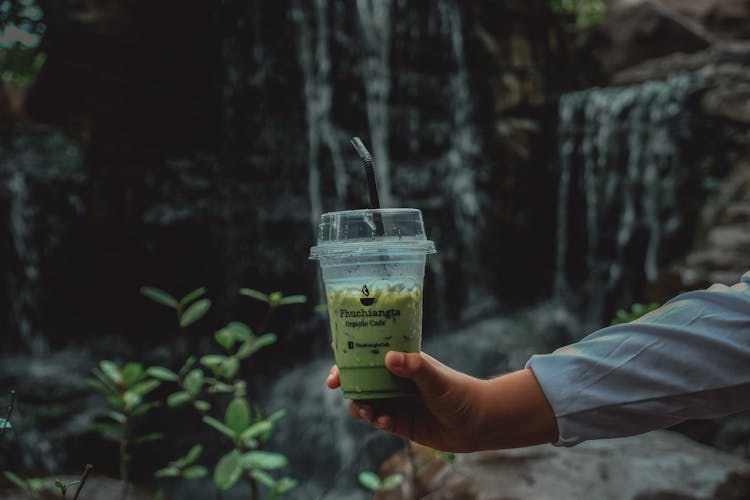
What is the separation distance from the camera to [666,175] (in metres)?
6.32

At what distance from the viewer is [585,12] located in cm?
835

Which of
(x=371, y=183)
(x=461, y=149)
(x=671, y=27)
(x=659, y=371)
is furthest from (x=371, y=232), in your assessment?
(x=671, y=27)

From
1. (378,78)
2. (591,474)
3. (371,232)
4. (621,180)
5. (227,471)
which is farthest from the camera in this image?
(378,78)

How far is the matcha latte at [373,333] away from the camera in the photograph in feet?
3.15

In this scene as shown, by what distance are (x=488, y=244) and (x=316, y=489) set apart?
13.8 ft

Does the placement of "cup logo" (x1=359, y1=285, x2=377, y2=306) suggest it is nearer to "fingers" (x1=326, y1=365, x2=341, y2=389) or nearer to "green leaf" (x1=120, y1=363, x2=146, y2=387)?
"fingers" (x1=326, y1=365, x2=341, y2=389)

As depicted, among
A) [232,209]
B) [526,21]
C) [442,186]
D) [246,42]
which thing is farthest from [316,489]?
[526,21]

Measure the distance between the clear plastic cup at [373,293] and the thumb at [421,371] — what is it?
29 mm

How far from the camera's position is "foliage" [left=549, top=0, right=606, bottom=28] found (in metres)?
8.27

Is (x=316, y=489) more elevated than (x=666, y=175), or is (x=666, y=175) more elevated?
(x=666, y=175)

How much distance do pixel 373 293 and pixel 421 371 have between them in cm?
15

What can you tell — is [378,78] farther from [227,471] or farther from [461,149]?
[227,471]

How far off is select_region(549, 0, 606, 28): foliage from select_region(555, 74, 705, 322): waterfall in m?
1.83

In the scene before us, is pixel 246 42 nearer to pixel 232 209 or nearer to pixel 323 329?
pixel 232 209
